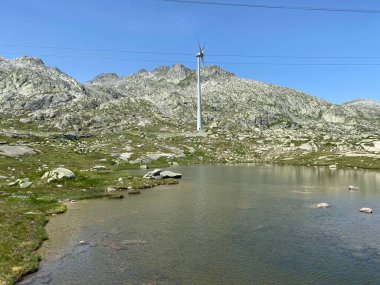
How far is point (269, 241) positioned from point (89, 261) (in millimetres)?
22329

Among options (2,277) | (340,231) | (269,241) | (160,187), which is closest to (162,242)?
(269,241)

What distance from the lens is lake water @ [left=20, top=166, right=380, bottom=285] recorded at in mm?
34969

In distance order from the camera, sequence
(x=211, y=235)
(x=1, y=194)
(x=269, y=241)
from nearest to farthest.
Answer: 1. (x=269, y=241)
2. (x=211, y=235)
3. (x=1, y=194)

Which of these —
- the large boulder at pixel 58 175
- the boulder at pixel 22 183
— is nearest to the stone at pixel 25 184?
the boulder at pixel 22 183

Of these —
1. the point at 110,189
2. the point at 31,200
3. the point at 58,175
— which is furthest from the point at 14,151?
the point at 31,200

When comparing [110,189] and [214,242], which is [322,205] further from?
[110,189]

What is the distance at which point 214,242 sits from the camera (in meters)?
45.7

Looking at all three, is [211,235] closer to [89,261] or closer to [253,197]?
[89,261]

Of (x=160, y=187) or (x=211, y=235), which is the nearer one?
(x=211, y=235)

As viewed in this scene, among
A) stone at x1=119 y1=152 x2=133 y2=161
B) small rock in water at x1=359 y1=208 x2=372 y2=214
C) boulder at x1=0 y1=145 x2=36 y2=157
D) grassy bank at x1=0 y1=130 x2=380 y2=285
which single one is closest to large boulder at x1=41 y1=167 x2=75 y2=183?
grassy bank at x1=0 y1=130 x2=380 y2=285

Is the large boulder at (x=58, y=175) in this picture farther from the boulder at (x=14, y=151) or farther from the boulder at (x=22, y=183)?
the boulder at (x=14, y=151)

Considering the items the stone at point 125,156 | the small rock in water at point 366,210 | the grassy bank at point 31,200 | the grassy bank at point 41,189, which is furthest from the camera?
the stone at point 125,156

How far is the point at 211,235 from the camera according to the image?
4916cm

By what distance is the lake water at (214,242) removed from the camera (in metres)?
35.0
